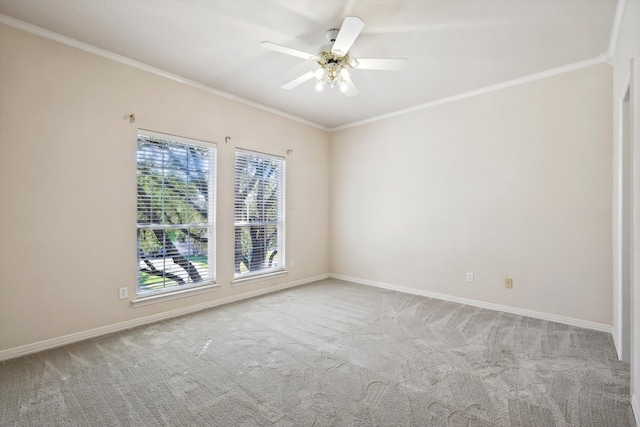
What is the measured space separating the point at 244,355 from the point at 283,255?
233 centimetres

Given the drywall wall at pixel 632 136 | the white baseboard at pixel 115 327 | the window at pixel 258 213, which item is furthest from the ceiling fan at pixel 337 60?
the white baseboard at pixel 115 327

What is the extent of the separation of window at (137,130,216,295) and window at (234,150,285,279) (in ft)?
1.38

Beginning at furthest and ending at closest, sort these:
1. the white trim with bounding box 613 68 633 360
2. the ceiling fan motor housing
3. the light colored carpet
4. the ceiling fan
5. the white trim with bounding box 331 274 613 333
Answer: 1. the white trim with bounding box 331 274 613 333
2. the ceiling fan motor housing
3. the white trim with bounding box 613 68 633 360
4. the ceiling fan
5. the light colored carpet

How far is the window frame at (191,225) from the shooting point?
3293 mm

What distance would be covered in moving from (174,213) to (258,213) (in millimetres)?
1231

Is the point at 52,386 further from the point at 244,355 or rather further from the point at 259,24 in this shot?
the point at 259,24

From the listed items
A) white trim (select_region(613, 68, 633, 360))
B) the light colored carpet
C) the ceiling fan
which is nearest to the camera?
the light colored carpet

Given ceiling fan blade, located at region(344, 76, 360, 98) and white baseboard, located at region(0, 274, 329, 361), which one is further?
ceiling fan blade, located at region(344, 76, 360, 98)

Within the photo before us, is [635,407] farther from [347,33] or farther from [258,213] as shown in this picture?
[258,213]

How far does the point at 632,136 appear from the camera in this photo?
198cm

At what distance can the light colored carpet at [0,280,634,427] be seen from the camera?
183 centimetres

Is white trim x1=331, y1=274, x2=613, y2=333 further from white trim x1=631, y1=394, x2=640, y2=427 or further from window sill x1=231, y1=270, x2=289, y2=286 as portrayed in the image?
white trim x1=631, y1=394, x2=640, y2=427

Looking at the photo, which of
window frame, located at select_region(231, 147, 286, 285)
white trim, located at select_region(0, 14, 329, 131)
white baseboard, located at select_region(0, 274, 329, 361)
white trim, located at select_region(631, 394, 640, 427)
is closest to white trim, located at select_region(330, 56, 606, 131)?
window frame, located at select_region(231, 147, 286, 285)

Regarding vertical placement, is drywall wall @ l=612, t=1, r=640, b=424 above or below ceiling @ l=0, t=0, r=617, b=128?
below
